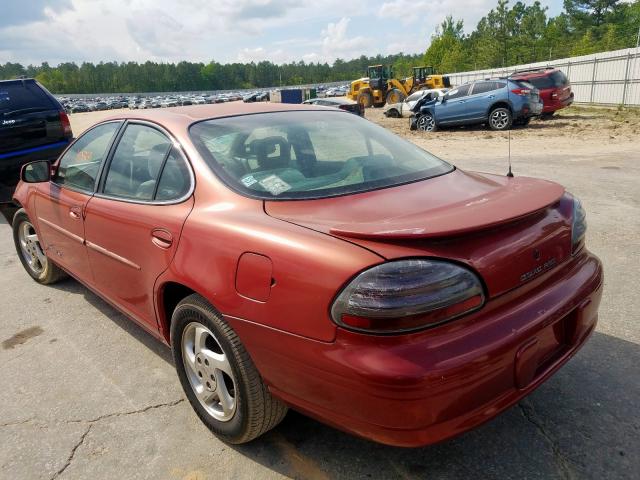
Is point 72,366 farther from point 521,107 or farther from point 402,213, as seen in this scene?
point 521,107

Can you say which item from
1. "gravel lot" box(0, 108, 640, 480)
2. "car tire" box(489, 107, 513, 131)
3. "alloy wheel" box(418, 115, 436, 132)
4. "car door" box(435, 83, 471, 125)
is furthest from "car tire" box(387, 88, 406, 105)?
"gravel lot" box(0, 108, 640, 480)

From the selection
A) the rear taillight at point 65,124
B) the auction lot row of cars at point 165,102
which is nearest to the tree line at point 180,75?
the auction lot row of cars at point 165,102

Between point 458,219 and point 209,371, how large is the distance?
1.36m

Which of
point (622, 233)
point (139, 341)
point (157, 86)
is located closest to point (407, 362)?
point (139, 341)

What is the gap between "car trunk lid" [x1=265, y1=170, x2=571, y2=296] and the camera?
182 centimetres

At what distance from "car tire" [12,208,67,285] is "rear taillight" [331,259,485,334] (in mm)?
3594

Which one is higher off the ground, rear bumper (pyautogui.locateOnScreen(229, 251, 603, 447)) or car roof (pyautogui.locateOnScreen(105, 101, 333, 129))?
car roof (pyautogui.locateOnScreen(105, 101, 333, 129))

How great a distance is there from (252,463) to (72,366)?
1615mm

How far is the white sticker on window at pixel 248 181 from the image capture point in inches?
95.2

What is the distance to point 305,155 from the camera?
2.82m

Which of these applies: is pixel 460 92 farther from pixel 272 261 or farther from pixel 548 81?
pixel 272 261

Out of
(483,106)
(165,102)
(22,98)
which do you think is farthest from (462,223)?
(165,102)

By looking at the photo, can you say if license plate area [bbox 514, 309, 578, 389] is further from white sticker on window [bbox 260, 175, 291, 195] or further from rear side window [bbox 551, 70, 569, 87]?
rear side window [bbox 551, 70, 569, 87]

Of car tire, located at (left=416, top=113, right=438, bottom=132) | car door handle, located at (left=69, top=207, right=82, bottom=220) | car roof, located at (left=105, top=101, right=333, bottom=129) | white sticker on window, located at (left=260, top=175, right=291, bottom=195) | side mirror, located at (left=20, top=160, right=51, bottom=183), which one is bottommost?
car tire, located at (left=416, top=113, right=438, bottom=132)
